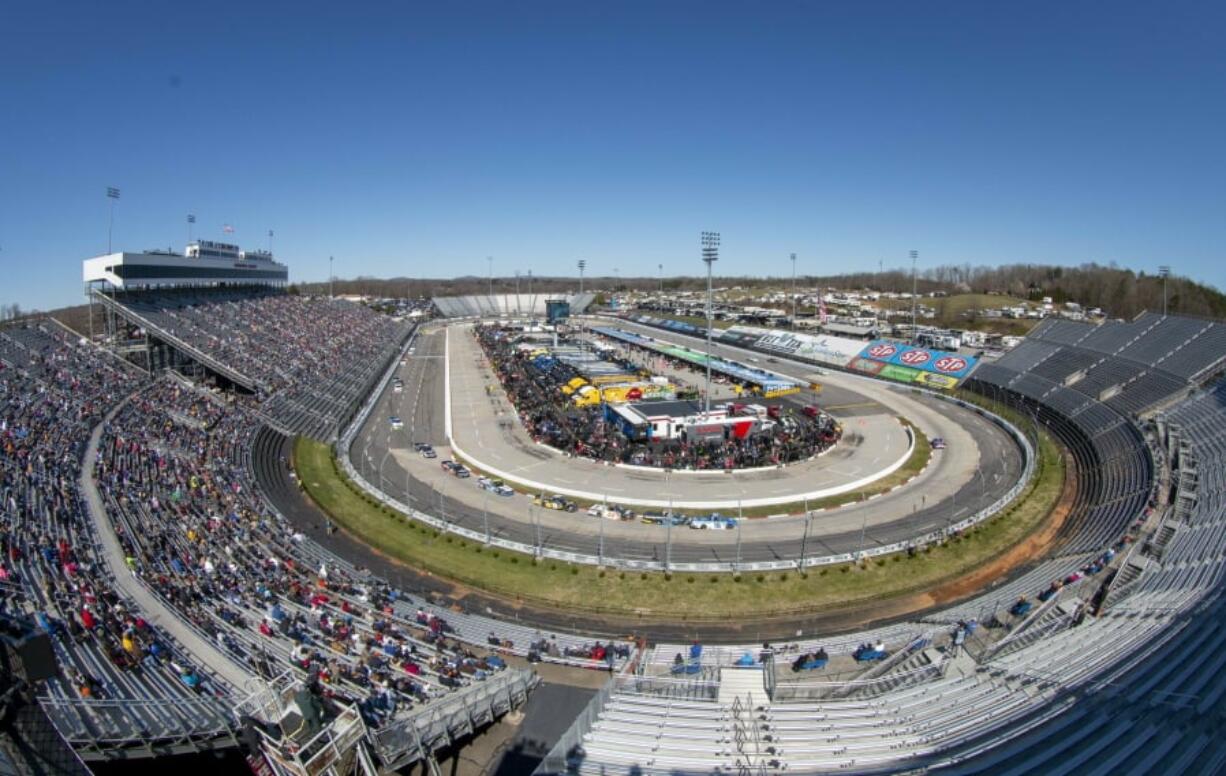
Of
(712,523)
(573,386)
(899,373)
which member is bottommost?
(712,523)

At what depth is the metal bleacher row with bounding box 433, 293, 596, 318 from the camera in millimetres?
143250

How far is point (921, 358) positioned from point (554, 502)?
47.4 m

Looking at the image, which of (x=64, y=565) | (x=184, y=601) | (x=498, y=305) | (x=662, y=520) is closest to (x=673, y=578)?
(x=662, y=520)

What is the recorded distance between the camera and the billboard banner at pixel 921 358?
61.1m

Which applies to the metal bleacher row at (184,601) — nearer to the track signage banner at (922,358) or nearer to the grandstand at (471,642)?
the grandstand at (471,642)

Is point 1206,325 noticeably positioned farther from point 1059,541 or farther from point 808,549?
point 808,549

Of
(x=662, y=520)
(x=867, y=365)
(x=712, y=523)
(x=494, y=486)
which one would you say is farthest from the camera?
(x=867, y=365)

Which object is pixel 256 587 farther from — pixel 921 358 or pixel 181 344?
pixel 921 358

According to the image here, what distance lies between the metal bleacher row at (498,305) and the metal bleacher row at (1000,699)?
12508 centimetres

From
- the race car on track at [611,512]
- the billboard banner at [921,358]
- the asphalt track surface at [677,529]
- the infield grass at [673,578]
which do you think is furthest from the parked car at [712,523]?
the billboard banner at [921,358]

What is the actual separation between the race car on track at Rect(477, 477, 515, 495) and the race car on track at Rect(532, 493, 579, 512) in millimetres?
1601

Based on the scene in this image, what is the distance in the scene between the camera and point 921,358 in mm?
64500

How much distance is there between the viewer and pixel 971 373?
→ 59.8 m

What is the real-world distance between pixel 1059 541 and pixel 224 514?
33.0m
